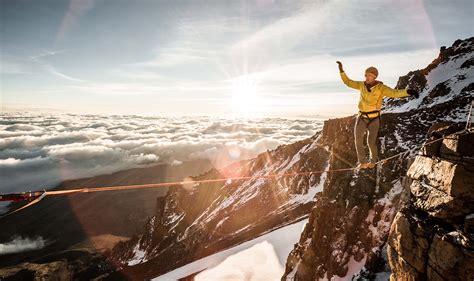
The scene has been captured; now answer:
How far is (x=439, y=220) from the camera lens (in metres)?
10.5

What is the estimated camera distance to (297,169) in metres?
86.6

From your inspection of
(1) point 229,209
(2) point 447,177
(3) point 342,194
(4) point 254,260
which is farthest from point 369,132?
(1) point 229,209

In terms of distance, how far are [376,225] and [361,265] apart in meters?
3.78

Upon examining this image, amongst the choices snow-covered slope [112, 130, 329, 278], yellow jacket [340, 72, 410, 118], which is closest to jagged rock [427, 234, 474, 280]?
yellow jacket [340, 72, 410, 118]

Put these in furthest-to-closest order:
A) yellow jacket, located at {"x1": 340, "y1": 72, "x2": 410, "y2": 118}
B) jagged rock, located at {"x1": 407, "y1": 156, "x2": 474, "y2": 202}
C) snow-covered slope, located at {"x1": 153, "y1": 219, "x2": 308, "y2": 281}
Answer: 1. snow-covered slope, located at {"x1": 153, "y1": 219, "x2": 308, "y2": 281}
2. yellow jacket, located at {"x1": 340, "y1": 72, "x2": 410, "y2": 118}
3. jagged rock, located at {"x1": 407, "y1": 156, "x2": 474, "y2": 202}

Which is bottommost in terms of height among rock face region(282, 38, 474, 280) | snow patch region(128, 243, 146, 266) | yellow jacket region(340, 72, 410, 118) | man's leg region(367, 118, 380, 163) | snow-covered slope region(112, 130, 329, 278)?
snow patch region(128, 243, 146, 266)

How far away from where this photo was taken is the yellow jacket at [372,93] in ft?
38.4

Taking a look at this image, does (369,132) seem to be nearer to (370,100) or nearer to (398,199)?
(370,100)

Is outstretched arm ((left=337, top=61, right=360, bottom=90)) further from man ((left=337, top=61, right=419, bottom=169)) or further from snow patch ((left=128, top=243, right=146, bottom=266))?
snow patch ((left=128, top=243, right=146, bottom=266))

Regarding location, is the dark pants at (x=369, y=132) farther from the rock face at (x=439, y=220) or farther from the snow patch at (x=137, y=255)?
the snow patch at (x=137, y=255)

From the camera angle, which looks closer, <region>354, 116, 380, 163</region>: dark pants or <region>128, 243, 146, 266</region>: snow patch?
<region>354, 116, 380, 163</region>: dark pants

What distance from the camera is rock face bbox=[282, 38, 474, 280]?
10.3 m

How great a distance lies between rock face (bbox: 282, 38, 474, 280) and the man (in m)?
2.06

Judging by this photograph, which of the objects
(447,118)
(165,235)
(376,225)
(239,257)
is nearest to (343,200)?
Answer: (376,225)
